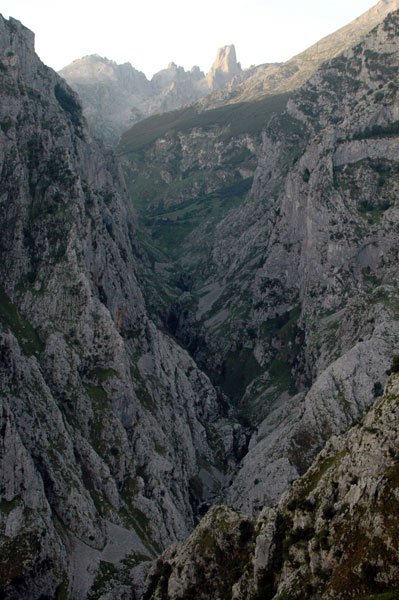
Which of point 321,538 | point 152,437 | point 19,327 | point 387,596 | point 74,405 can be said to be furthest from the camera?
point 152,437

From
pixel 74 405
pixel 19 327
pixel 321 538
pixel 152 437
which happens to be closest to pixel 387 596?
pixel 321 538

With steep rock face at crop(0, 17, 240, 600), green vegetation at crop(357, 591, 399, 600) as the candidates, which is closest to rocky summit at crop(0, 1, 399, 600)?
steep rock face at crop(0, 17, 240, 600)

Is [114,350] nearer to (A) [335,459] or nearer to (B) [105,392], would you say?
(B) [105,392]

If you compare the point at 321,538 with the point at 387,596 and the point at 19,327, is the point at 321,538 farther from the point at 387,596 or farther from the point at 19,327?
the point at 19,327

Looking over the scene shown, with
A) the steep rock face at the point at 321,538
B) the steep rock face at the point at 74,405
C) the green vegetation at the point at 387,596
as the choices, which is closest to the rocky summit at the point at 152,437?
the steep rock face at the point at 321,538

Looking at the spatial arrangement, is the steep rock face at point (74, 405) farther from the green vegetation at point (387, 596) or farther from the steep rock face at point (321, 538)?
the green vegetation at point (387, 596)

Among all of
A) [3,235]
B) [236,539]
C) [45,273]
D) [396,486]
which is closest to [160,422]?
[45,273]
